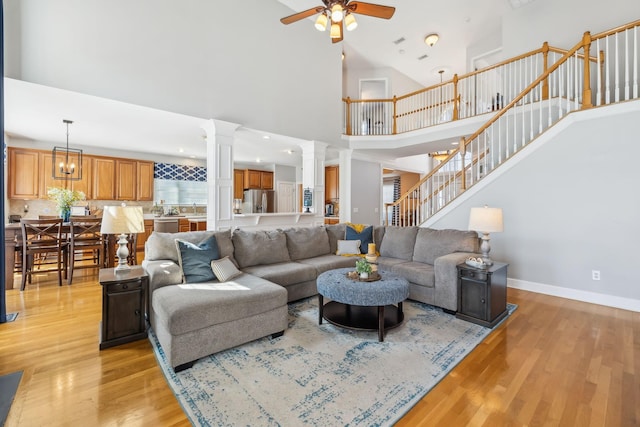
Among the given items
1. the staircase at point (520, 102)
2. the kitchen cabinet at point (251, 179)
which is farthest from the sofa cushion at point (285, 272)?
the kitchen cabinet at point (251, 179)

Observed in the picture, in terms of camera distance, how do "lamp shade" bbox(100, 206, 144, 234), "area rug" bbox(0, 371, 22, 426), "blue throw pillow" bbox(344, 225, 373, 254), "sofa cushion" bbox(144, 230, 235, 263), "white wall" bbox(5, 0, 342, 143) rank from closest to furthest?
"area rug" bbox(0, 371, 22, 426) → "lamp shade" bbox(100, 206, 144, 234) → "sofa cushion" bbox(144, 230, 235, 263) → "white wall" bbox(5, 0, 342, 143) → "blue throw pillow" bbox(344, 225, 373, 254)

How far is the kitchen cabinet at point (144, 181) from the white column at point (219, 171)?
3.67 metres

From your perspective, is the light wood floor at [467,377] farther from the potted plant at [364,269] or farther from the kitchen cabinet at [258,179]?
the kitchen cabinet at [258,179]

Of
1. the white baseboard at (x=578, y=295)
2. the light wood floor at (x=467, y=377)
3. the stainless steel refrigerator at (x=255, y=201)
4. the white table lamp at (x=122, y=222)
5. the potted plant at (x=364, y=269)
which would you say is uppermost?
the stainless steel refrigerator at (x=255, y=201)

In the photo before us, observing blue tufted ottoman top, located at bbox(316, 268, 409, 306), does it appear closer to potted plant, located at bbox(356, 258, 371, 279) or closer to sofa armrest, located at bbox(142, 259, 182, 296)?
potted plant, located at bbox(356, 258, 371, 279)

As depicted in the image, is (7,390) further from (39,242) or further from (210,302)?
(39,242)

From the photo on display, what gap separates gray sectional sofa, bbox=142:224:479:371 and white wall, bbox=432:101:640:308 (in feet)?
4.00

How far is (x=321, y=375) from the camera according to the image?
80.7 inches

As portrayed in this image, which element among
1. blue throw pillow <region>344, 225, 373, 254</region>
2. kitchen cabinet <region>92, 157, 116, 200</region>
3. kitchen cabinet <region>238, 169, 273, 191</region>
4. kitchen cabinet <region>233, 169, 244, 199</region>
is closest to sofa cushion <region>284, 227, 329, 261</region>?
blue throw pillow <region>344, 225, 373, 254</region>

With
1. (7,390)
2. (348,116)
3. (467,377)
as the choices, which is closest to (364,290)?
(467,377)

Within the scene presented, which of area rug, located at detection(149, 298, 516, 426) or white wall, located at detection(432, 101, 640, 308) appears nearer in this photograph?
area rug, located at detection(149, 298, 516, 426)

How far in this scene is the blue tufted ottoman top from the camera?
2.50 meters

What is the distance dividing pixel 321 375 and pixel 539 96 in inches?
214

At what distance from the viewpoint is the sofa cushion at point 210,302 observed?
210 cm
